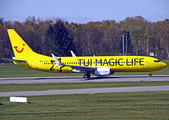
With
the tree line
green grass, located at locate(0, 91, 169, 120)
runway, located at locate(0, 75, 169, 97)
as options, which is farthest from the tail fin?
the tree line

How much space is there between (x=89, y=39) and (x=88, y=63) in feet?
326

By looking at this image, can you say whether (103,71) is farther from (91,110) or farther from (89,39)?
(89,39)

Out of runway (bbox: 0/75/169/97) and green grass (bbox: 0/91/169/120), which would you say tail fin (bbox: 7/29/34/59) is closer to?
runway (bbox: 0/75/169/97)

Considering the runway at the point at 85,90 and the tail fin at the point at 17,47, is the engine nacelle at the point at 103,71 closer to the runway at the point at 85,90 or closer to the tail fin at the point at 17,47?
the runway at the point at 85,90

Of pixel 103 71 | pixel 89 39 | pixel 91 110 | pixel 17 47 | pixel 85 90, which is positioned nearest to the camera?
Answer: pixel 91 110

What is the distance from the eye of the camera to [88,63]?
1838 inches

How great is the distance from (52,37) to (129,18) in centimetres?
9284

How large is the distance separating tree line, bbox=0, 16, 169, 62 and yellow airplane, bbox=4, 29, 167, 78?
213 ft

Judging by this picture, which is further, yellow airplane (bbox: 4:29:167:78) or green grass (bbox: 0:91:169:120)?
yellow airplane (bbox: 4:29:167:78)

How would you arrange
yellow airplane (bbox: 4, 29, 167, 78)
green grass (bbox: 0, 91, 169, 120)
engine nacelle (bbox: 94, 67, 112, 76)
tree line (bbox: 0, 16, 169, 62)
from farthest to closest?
tree line (bbox: 0, 16, 169, 62) < yellow airplane (bbox: 4, 29, 167, 78) < engine nacelle (bbox: 94, 67, 112, 76) < green grass (bbox: 0, 91, 169, 120)

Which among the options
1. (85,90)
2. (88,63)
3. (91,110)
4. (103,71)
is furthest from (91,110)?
(88,63)

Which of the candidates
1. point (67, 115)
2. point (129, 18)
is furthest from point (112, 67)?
point (129, 18)

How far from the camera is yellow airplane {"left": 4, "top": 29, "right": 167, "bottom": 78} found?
45.2 metres

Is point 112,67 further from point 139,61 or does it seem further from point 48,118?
point 48,118
